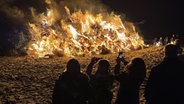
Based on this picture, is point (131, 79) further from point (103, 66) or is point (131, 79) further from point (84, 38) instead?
point (84, 38)

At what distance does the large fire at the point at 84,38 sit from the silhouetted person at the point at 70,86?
11863 millimetres

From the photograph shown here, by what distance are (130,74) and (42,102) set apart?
4744 millimetres

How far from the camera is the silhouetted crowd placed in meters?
6.16

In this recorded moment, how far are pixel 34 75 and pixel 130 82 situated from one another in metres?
7.84

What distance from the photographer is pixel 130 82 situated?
6.63 metres

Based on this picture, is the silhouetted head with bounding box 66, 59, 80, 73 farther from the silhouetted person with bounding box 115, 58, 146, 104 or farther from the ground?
the ground

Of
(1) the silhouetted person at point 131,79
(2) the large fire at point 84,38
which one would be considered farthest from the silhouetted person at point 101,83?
(2) the large fire at point 84,38

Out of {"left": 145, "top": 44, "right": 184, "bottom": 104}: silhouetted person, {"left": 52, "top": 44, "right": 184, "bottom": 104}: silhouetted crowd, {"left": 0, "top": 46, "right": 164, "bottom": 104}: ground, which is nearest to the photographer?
{"left": 52, "top": 44, "right": 184, "bottom": 104}: silhouetted crowd

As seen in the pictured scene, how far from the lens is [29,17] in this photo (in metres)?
27.3

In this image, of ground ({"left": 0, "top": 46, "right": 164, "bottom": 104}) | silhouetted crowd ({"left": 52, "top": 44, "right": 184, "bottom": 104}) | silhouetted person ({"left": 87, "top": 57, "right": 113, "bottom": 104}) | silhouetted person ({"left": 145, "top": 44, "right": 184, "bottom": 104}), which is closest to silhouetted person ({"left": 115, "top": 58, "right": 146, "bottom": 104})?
silhouetted crowd ({"left": 52, "top": 44, "right": 184, "bottom": 104})

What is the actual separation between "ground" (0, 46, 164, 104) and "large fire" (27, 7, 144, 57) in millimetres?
1278

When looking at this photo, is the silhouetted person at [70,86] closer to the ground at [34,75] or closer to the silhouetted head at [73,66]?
the silhouetted head at [73,66]

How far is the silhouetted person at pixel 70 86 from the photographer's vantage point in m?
6.12

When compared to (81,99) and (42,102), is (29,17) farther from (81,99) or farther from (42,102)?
(81,99)
